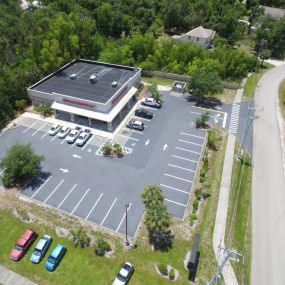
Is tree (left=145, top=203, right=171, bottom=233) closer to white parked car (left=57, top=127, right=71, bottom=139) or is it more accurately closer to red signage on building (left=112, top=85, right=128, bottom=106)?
white parked car (left=57, top=127, right=71, bottom=139)

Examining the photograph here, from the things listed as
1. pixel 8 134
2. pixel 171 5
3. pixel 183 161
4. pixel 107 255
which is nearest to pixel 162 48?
pixel 171 5

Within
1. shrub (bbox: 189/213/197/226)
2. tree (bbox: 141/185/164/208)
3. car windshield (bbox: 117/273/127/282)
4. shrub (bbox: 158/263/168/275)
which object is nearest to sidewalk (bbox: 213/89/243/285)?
shrub (bbox: 189/213/197/226)

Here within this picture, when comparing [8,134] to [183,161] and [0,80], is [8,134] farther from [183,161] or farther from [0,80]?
[183,161]

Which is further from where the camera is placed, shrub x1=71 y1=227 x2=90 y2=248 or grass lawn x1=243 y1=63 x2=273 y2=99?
grass lawn x1=243 y1=63 x2=273 y2=99

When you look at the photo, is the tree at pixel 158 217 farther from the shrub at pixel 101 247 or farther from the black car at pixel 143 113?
the black car at pixel 143 113

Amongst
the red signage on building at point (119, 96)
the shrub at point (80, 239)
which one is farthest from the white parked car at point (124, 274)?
the red signage on building at point (119, 96)

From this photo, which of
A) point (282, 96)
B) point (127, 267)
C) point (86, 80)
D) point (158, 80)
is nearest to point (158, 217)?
point (127, 267)
